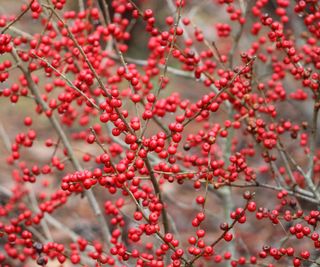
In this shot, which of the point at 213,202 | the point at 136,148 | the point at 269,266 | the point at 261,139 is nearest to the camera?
the point at 136,148

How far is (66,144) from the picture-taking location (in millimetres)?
3916

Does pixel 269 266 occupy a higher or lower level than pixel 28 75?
lower

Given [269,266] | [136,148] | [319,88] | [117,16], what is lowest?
[269,266]

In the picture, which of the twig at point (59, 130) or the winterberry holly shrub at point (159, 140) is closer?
the winterberry holly shrub at point (159, 140)

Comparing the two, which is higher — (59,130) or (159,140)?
(59,130)

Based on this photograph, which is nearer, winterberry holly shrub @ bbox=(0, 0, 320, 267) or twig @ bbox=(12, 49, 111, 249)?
winterberry holly shrub @ bbox=(0, 0, 320, 267)

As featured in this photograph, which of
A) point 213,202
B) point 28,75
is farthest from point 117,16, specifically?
point 213,202

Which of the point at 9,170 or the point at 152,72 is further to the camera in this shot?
the point at 9,170

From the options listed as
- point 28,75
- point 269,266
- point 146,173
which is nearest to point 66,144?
point 28,75

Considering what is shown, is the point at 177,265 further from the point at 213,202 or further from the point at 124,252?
the point at 213,202

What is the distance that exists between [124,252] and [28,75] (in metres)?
1.53

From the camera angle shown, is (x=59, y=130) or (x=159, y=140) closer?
(x=159, y=140)

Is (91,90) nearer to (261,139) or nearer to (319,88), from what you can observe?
(261,139)

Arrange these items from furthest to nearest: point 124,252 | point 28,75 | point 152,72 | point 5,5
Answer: point 5,5 → point 152,72 → point 28,75 → point 124,252
